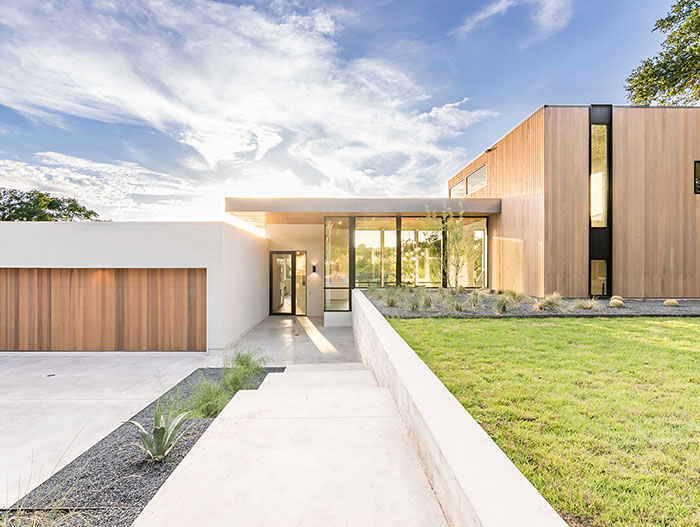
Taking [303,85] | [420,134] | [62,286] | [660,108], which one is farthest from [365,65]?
[62,286]

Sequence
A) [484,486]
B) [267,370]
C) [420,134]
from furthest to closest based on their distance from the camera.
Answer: [420,134], [267,370], [484,486]

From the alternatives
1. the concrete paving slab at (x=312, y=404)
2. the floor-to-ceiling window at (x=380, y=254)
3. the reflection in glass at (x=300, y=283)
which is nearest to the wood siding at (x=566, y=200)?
the floor-to-ceiling window at (x=380, y=254)

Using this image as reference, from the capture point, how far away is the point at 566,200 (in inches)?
380

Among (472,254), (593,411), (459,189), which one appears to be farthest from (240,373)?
(459,189)

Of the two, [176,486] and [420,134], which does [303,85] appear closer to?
[420,134]

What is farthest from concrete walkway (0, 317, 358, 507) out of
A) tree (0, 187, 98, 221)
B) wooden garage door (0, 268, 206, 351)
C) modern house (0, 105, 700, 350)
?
tree (0, 187, 98, 221)

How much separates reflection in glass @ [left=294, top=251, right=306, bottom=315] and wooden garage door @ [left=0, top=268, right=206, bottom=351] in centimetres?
583

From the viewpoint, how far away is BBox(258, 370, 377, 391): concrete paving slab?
3.77 m

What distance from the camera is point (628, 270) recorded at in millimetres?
9594

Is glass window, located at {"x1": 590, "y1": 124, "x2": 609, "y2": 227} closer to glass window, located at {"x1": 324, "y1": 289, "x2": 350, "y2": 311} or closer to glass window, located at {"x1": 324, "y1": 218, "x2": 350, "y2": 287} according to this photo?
glass window, located at {"x1": 324, "y1": 218, "x2": 350, "y2": 287}

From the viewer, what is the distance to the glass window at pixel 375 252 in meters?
11.4

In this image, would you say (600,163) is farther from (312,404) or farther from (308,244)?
(312,404)

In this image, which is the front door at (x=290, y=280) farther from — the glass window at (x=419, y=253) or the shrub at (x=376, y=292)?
the glass window at (x=419, y=253)

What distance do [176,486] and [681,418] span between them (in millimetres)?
3307
